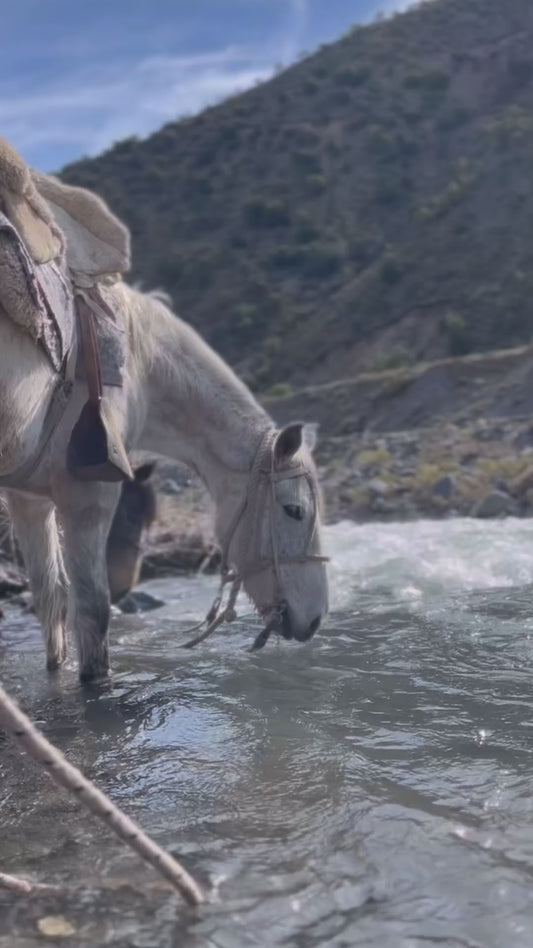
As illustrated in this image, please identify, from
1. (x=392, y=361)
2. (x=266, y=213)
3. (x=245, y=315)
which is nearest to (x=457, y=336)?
(x=392, y=361)

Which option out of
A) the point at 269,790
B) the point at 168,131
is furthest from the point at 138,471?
the point at 168,131

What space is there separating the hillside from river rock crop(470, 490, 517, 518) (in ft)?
60.6

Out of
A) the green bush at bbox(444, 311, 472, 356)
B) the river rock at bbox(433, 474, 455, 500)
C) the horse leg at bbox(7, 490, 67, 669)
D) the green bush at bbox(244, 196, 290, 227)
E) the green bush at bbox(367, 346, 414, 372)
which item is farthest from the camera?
the green bush at bbox(244, 196, 290, 227)

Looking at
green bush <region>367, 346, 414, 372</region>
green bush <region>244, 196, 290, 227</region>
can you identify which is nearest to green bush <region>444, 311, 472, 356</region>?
green bush <region>367, 346, 414, 372</region>

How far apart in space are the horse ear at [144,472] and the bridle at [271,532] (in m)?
2.46

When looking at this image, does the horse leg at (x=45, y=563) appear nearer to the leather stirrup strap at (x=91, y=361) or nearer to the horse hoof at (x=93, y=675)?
the horse hoof at (x=93, y=675)

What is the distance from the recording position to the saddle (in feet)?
14.3

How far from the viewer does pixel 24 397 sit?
4484mm

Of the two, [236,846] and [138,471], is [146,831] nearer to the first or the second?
[236,846]

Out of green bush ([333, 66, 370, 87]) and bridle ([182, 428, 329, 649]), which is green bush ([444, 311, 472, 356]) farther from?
bridle ([182, 428, 329, 649])

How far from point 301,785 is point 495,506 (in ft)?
34.3

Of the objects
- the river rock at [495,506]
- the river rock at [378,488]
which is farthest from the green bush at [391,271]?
the river rock at [495,506]

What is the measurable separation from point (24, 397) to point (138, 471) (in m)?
4.01

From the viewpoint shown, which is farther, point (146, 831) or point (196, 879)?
point (146, 831)
